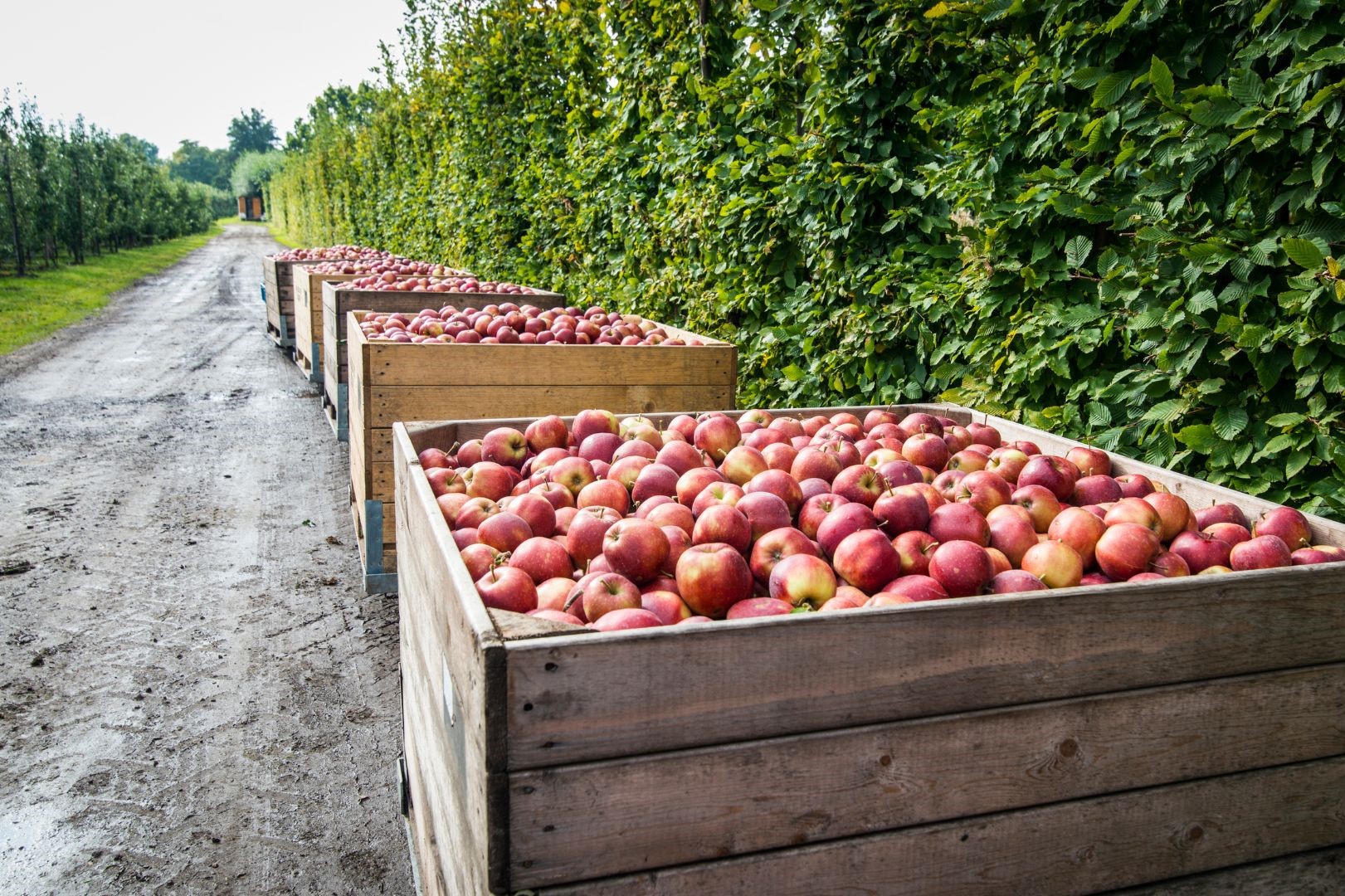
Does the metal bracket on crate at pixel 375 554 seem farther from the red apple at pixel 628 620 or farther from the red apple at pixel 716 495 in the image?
the red apple at pixel 628 620

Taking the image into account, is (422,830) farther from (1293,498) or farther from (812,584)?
(1293,498)

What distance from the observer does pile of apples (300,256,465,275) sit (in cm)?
1009

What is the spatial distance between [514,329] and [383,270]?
19.4ft

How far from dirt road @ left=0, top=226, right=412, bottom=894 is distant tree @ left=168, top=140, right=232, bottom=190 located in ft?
547

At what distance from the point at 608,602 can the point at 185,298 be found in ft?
78.4

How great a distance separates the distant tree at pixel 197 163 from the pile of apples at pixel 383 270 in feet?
530

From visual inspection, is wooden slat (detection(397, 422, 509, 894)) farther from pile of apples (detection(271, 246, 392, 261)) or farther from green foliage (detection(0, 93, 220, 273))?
green foliage (detection(0, 93, 220, 273))

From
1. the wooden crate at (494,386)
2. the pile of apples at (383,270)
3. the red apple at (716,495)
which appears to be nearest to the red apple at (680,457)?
the red apple at (716,495)

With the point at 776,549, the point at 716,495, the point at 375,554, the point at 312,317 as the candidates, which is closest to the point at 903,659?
the point at 776,549

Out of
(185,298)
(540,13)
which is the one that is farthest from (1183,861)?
(185,298)

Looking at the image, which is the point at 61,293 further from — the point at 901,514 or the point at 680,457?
the point at 901,514

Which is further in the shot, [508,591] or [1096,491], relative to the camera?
[1096,491]

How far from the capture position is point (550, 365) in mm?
4594

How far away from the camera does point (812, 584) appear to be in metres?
1.88
